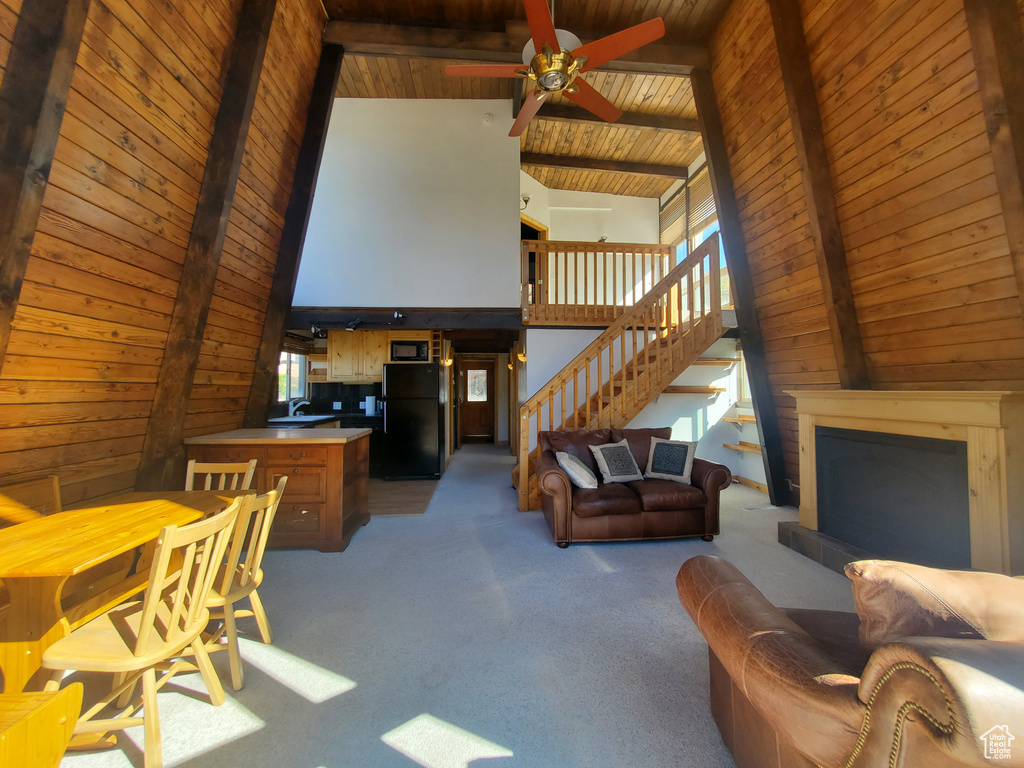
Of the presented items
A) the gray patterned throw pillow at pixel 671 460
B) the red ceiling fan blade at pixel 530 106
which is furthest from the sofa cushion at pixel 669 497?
the red ceiling fan blade at pixel 530 106

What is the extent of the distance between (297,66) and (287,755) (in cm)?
406

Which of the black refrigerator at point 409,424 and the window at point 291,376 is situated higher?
the window at point 291,376

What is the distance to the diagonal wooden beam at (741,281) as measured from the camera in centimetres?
351

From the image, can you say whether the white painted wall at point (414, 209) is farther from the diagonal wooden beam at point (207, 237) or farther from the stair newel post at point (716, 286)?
the diagonal wooden beam at point (207, 237)

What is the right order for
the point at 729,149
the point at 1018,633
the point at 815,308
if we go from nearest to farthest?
the point at 1018,633, the point at 815,308, the point at 729,149

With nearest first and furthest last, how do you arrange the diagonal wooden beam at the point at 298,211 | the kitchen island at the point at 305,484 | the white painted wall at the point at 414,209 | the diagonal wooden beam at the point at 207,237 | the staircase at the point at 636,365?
the diagonal wooden beam at the point at 207,237
the kitchen island at the point at 305,484
the diagonal wooden beam at the point at 298,211
the staircase at the point at 636,365
the white painted wall at the point at 414,209

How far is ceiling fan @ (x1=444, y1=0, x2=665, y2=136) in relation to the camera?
7.18 ft

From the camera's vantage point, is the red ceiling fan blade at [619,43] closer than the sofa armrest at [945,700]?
No

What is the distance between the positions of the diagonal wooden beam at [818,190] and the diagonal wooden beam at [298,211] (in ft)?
10.7

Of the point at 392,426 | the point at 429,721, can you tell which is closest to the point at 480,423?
the point at 392,426

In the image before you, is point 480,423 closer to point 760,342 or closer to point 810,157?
point 760,342

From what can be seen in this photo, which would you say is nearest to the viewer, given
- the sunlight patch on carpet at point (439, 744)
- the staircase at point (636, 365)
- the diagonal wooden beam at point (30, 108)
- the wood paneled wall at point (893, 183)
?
the sunlight patch on carpet at point (439, 744)

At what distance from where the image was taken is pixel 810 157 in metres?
2.66

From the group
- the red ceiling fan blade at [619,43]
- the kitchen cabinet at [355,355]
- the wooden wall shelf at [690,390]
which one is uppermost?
the red ceiling fan blade at [619,43]
